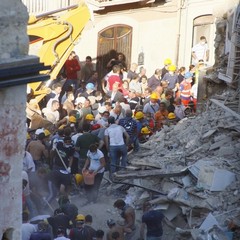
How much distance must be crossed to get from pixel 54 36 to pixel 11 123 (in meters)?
14.4

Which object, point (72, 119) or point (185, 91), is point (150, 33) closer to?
point (185, 91)

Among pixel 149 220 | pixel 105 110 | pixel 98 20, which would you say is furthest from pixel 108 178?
pixel 98 20

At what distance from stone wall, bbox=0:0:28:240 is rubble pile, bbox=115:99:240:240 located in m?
5.90

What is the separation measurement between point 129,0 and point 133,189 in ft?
38.2

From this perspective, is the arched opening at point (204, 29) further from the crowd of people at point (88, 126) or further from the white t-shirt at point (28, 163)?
the white t-shirt at point (28, 163)

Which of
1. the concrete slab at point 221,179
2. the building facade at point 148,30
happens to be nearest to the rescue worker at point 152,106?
the building facade at point 148,30

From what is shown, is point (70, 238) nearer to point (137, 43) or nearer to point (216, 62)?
point (216, 62)

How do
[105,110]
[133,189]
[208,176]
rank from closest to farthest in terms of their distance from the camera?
[208,176] < [133,189] < [105,110]

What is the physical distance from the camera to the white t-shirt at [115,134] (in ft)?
57.0

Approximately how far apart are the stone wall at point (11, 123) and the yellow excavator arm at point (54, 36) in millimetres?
13334

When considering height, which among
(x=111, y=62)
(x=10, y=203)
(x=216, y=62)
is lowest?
(x=111, y=62)

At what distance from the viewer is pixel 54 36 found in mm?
22719

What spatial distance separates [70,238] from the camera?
12805 mm

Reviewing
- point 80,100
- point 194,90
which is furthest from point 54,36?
point 194,90
